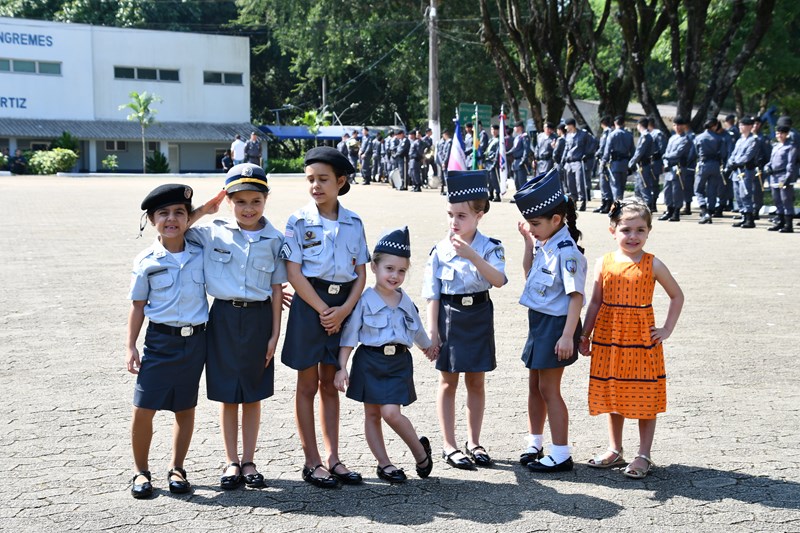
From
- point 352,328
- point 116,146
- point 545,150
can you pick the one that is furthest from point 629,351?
point 116,146

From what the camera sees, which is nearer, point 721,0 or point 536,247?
point 536,247

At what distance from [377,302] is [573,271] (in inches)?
39.7

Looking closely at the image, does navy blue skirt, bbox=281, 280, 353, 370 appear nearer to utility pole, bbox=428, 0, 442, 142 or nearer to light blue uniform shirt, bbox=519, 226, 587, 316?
light blue uniform shirt, bbox=519, 226, 587, 316

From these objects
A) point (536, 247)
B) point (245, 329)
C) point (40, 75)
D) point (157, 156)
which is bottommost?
point (245, 329)

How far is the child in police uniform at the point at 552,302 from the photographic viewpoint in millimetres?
5090

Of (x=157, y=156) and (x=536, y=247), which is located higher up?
(x=157, y=156)

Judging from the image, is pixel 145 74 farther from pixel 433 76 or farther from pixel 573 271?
pixel 573 271

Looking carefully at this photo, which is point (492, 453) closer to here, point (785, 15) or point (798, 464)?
point (798, 464)

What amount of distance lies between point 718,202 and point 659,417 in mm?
15267

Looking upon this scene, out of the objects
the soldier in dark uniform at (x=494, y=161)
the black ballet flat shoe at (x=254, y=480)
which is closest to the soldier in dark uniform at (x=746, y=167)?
the soldier in dark uniform at (x=494, y=161)

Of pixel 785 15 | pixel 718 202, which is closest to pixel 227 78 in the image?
pixel 785 15

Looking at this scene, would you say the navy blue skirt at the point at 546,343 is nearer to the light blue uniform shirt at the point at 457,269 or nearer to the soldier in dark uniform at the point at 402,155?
the light blue uniform shirt at the point at 457,269

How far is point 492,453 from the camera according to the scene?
543 cm

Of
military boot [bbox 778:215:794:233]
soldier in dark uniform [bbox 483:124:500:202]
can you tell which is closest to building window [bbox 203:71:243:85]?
soldier in dark uniform [bbox 483:124:500:202]
